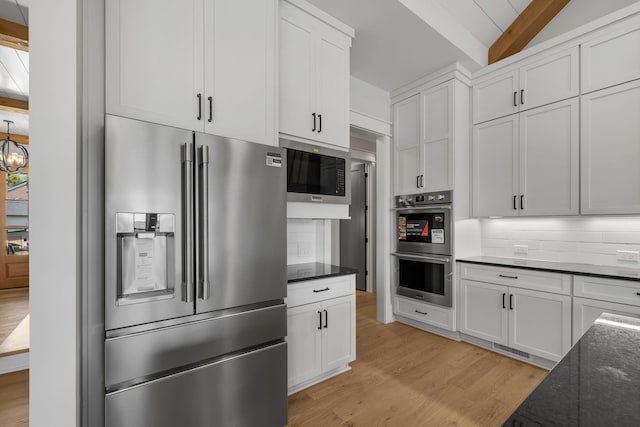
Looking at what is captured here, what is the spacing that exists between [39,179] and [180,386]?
109 centimetres

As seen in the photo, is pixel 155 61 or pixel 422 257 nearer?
pixel 155 61

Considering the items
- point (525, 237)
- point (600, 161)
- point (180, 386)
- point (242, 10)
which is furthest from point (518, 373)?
point (242, 10)

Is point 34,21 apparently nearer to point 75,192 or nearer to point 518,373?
point 75,192

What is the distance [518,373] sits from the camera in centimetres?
248

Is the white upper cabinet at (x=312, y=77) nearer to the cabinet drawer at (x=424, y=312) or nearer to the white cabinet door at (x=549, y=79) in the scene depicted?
the white cabinet door at (x=549, y=79)

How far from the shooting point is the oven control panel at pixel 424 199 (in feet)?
10.4

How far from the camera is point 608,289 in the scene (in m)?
2.19

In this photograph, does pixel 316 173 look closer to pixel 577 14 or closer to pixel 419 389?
pixel 419 389

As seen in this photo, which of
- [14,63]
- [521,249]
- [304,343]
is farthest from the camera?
[521,249]

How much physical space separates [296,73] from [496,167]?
230cm

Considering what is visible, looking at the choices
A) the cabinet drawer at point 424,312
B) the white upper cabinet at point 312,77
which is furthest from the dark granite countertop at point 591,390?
the cabinet drawer at point 424,312

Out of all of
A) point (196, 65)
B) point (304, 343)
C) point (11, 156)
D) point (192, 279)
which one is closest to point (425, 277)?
point (304, 343)

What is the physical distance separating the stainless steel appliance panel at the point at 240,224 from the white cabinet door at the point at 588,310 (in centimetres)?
238

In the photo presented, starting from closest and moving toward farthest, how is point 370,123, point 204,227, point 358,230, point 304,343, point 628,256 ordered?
point 204,227, point 304,343, point 628,256, point 370,123, point 358,230
